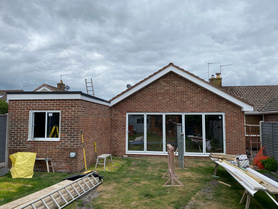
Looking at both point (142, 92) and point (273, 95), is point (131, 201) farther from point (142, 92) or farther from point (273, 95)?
point (273, 95)

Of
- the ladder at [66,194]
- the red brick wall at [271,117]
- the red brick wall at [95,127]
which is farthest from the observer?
the red brick wall at [271,117]

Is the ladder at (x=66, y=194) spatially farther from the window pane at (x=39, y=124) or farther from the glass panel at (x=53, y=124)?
the window pane at (x=39, y=124)

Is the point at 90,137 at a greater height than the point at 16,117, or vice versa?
the point at 16,117

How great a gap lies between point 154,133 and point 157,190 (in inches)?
211

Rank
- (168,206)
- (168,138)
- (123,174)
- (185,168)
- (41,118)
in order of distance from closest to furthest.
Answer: (168,206)
(123,174)
(41,118)
(185,168)
(168,138)

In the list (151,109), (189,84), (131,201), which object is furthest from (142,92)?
(131,201)

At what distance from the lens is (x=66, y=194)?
4.81m

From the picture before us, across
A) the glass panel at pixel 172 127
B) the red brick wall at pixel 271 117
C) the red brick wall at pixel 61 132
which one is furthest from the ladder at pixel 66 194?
the red brick wall at pixel 271 117

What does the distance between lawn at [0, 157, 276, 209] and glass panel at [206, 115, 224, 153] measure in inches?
102

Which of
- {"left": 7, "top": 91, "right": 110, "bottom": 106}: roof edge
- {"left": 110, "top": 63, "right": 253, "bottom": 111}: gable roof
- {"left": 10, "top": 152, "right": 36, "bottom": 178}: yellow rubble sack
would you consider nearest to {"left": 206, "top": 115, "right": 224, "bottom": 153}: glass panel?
{"left": 110, "top": 63, "right": 253, "bottom": 111}: gable roof

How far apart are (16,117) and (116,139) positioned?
522 cm

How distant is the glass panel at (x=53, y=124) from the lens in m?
7.63

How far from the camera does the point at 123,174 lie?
7.25 meters

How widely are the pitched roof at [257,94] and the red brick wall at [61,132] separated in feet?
42.0
